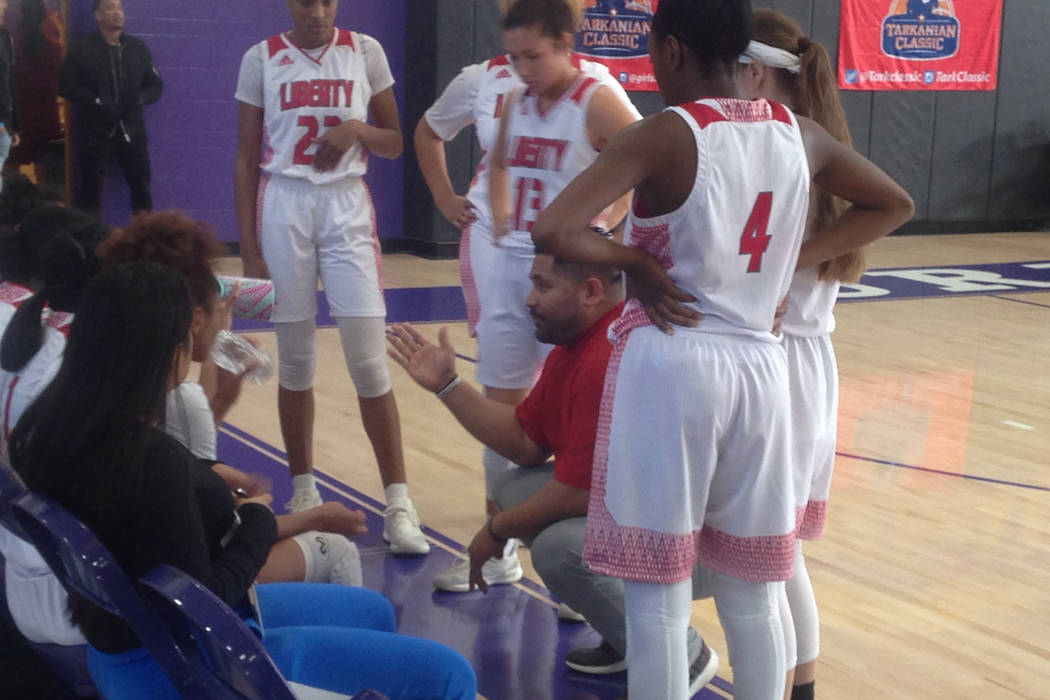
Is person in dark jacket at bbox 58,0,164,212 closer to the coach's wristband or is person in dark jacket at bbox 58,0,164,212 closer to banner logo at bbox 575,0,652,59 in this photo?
banner logo at bbox 575,0,652,59

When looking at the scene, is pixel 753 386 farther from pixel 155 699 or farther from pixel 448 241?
pixel 448 241

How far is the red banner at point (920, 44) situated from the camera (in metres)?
11.4

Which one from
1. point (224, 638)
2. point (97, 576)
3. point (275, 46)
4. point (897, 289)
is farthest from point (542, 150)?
point (897, 289)

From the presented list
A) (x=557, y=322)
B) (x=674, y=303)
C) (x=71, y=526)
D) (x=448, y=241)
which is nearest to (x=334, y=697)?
(x=71, y=526)

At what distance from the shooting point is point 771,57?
229 centimetres

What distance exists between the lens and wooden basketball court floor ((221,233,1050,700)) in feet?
9.91

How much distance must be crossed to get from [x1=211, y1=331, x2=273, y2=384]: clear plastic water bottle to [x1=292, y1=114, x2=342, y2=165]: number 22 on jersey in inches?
41.5

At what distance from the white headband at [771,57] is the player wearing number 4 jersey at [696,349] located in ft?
0.56

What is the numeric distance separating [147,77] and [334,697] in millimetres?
7236

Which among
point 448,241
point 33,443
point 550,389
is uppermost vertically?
point 33,443

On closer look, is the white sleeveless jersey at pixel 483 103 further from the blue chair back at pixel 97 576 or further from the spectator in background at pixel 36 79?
the spectator in background at pixel 36 79

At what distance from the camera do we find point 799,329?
8.06ft

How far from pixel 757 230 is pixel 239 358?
132 centimetres

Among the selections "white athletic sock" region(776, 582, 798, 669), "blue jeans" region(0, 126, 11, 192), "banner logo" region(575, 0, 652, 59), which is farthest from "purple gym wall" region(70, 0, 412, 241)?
"white athletic sock" region(776, 582, 798, 669)
